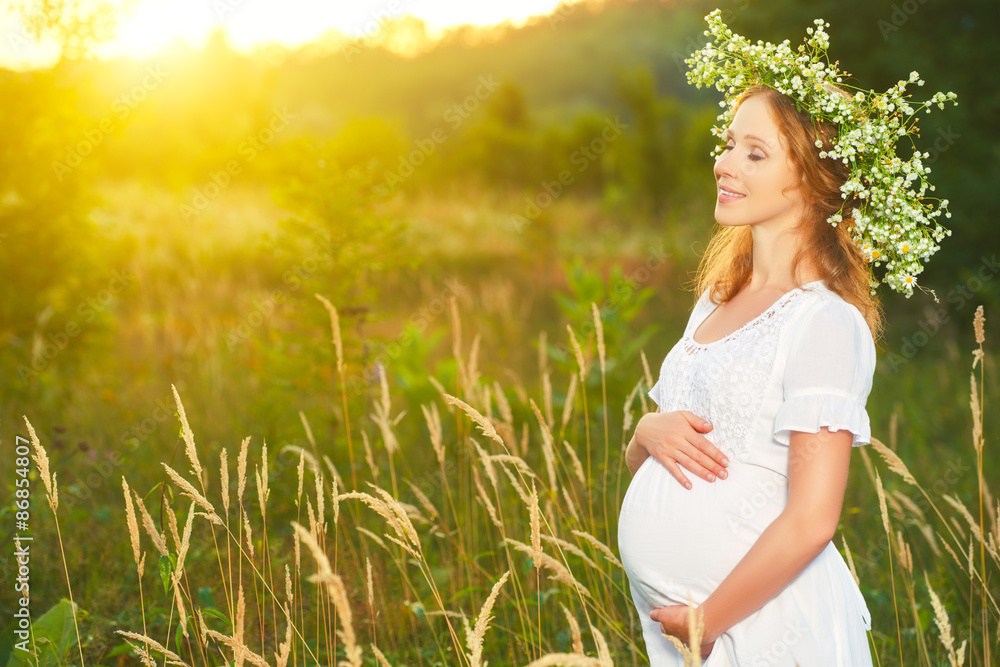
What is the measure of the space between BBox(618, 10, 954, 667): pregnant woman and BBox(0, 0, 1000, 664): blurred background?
1093mm

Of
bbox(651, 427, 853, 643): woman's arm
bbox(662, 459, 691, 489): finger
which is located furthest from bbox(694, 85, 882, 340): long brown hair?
bbox(662, 459, 691, 489): finger

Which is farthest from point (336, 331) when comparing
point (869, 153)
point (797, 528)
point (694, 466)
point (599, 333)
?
point (869, 153)

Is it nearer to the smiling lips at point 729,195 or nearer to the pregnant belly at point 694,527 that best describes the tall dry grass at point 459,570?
the pregnant belly at point 694,527

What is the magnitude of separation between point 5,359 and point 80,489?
2207 mm

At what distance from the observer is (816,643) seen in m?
1.57

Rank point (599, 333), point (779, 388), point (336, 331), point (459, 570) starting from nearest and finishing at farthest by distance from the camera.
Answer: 1. point (779, 388)
2. point (336, 331)
3. point (599, 333)
4. point (459, 570)

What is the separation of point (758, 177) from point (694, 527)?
805 mm

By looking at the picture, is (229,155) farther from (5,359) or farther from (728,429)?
(728,429)

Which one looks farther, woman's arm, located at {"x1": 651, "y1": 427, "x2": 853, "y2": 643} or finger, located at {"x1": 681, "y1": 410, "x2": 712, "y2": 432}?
finger, located at {"x1": 681, "y1": 410, "x2": 712, "y2": 432}

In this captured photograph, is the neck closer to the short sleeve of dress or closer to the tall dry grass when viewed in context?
the short sleeve of dress

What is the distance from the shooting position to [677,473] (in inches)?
67.2

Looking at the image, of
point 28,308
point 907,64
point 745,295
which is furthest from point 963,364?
point 28,308

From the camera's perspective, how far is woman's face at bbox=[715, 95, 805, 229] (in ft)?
5.66

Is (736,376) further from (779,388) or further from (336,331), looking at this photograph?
(336,331)
